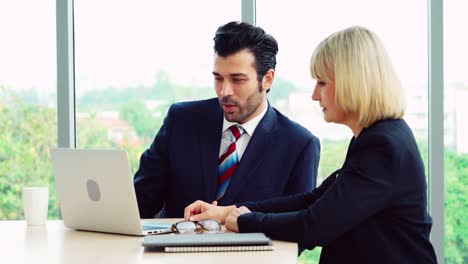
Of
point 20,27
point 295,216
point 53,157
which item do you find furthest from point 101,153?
point 20,27

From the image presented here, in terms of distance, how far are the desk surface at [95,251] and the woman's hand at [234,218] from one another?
0.66ft

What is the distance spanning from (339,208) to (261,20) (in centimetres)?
257

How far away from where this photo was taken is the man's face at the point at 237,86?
10.9 ft

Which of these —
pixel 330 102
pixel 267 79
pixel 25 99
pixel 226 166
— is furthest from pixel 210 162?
Answer: pixel 25 99

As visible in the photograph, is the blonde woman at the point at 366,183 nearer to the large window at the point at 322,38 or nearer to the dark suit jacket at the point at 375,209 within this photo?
the dark suit jacket at the point at 375,209

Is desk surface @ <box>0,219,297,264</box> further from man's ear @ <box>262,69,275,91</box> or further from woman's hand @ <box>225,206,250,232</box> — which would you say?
man's ear @ <box>262,69,275,91</box>

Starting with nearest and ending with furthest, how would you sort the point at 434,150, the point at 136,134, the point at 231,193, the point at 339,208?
1. the point at 339,208
2. the point at 231,193
3. the point at 434,150
4. the point at 136,134

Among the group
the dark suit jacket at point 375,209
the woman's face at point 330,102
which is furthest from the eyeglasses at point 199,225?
the woman's face at point 330,102

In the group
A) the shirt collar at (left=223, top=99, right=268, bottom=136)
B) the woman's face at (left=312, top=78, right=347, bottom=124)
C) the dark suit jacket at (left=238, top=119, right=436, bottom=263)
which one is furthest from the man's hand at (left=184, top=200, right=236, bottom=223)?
the shirt collar at (left=223, top=99, right=268, bottom=136)

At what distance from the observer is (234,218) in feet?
8.28

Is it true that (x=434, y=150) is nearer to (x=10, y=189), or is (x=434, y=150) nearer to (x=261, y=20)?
(x=261, y=20)

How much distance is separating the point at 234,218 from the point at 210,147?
81 cm

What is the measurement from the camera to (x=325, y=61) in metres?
2.45

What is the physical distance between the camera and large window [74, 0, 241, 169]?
4.75 meters
